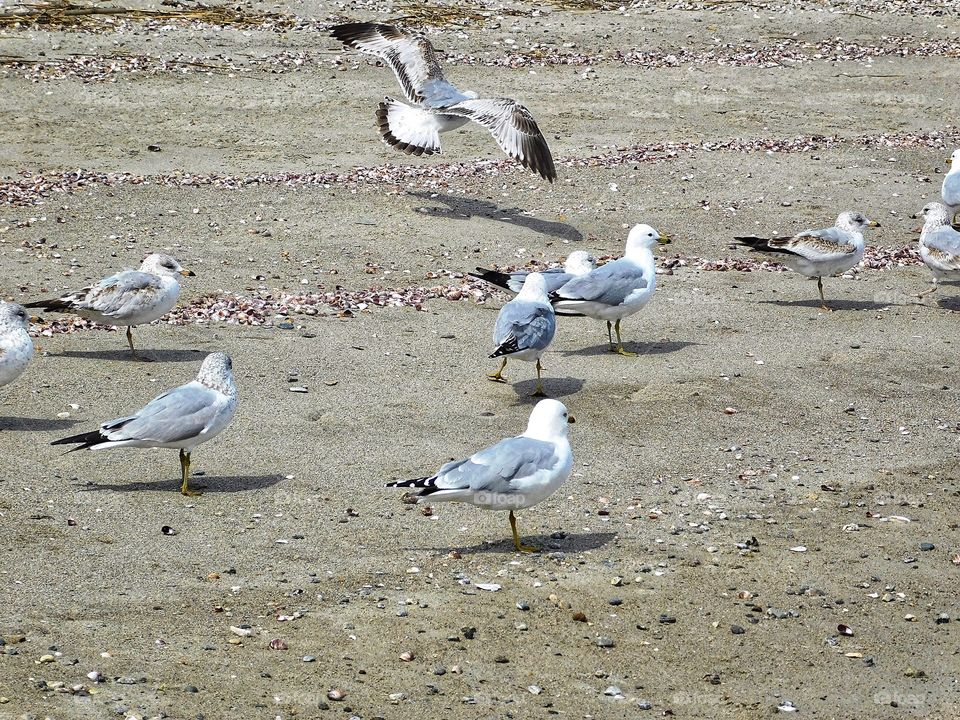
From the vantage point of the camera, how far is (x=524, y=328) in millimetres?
9953

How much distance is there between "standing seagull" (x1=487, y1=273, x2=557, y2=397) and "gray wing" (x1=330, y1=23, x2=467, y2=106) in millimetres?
7060

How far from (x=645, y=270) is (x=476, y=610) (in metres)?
5.25

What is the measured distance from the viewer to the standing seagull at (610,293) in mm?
11047

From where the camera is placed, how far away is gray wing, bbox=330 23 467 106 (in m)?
17.2

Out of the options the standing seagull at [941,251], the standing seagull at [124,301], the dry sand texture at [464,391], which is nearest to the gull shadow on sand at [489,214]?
the dry sand texture at [464,391]

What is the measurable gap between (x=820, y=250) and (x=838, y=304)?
591 mm

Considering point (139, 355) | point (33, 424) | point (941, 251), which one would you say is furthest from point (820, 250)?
point (33, 424)

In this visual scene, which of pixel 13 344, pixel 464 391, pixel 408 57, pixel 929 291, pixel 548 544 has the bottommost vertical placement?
pixel 929 291

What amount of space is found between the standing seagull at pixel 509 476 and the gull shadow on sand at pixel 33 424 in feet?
10.1

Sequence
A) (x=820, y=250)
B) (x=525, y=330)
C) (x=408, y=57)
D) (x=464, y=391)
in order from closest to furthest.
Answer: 1. (x=525, y=330)
2. (x=464, y=391)
3. (x=820, y=250)
4. (x=408, y=57)

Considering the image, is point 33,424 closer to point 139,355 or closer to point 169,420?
point 169,420

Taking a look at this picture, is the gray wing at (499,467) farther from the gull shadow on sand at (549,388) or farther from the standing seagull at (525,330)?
the gull shadow on sand at (549,388)

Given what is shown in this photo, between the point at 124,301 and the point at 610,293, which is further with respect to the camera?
the point at 610,293

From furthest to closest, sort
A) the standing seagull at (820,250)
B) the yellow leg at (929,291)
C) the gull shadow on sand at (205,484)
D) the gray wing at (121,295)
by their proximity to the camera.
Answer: the yellow leg at (929,291) → the standing seagull at (820,250) → the gray wing at (121,295) → the gull shadow on sand at (205,484)
